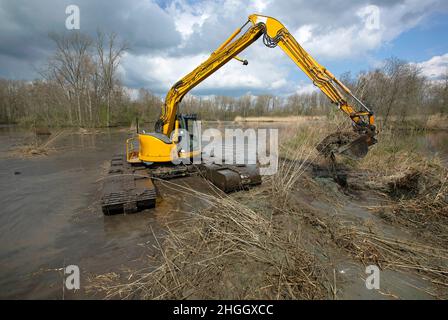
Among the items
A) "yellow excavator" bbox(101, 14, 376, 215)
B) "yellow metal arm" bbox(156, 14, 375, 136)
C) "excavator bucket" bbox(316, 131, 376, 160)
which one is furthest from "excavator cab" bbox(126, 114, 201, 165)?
"excavator bucket" bbox(316, 131, 376, 160)

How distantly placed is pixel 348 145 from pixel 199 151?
472 centimetres

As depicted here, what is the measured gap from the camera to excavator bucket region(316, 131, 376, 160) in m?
5.97

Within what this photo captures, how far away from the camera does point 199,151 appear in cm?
841

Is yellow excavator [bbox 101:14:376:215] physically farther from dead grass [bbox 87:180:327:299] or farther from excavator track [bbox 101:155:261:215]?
dead grass [bbox 87:180:327:299]

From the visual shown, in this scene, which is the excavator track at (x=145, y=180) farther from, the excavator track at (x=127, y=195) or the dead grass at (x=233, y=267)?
the dead grass at (x=233, y=267)

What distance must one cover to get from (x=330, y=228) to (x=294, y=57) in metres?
4.66

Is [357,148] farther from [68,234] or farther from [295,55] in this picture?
[68,234]

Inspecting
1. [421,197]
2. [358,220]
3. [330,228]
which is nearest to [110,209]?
[330,228]

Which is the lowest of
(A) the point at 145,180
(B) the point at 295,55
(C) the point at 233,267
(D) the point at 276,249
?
(C) the point at 233,267

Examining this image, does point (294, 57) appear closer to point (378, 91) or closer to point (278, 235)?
point (278, 235)

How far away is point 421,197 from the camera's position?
5523mm

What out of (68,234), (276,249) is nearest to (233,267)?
(276,249)

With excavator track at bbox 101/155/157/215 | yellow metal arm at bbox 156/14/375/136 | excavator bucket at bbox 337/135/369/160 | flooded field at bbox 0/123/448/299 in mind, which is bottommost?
flooded field at bbox 0/123/448/299

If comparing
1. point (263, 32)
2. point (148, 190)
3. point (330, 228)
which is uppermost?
point (263, 32)
